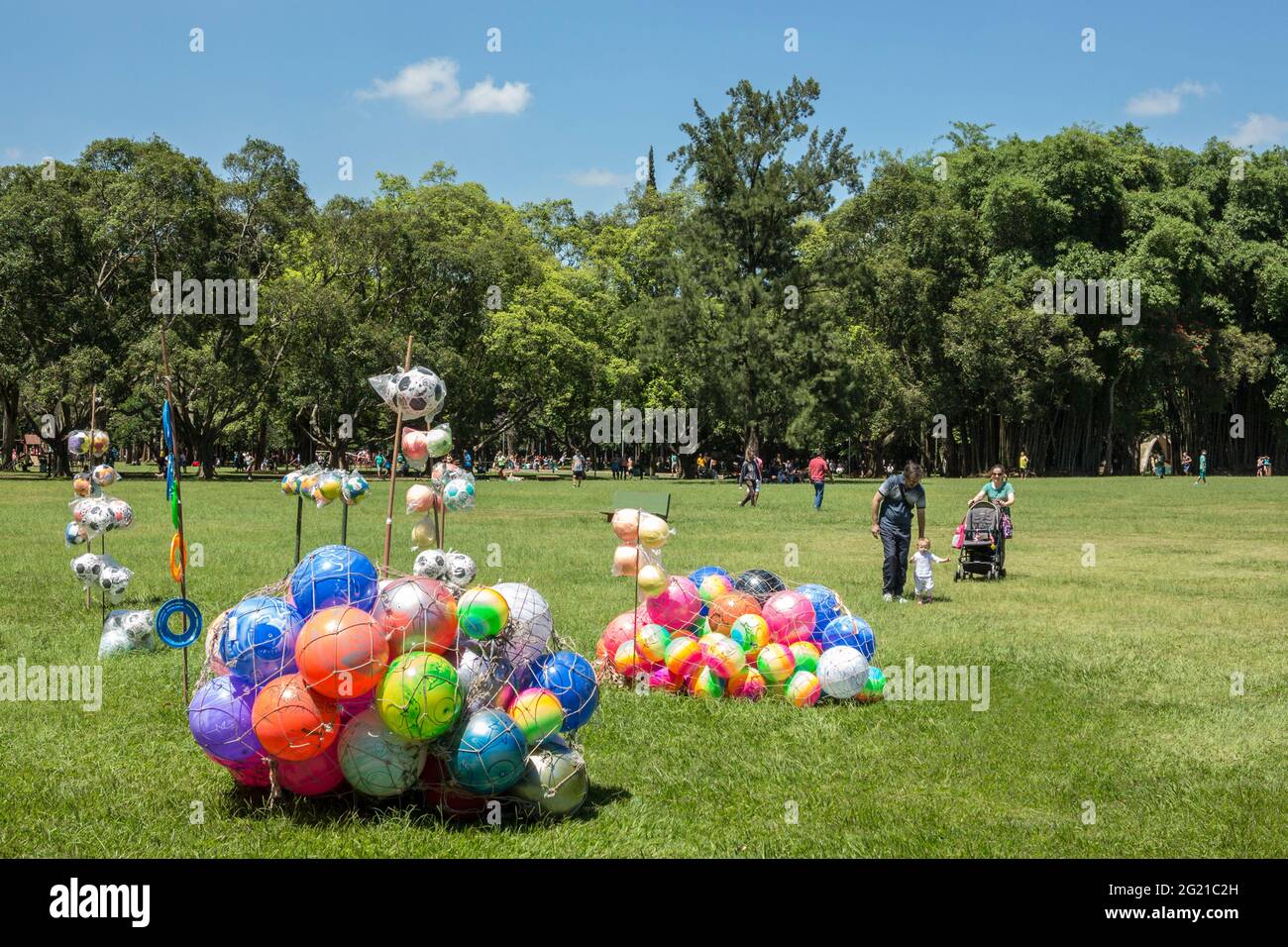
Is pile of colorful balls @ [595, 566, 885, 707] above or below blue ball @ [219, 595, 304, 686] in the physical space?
below

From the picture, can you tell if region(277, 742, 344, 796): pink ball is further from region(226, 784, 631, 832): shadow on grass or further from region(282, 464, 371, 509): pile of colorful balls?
region(282, 464, 371, 509): pile of colorful balls

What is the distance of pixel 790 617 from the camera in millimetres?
9570

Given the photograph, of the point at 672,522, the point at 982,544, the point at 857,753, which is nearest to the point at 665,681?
the point at 857,753

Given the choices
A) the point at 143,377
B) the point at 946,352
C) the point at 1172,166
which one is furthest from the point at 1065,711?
the point at 1172,166

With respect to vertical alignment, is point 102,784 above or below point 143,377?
below

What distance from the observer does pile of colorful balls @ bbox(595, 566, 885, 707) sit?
350 inches

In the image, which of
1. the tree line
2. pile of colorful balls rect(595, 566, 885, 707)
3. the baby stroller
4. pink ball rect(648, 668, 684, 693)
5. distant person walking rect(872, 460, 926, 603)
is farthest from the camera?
the tree line

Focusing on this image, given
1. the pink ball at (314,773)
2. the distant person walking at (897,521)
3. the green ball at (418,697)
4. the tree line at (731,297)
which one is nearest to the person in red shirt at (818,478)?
the distant person walking at (897,521)

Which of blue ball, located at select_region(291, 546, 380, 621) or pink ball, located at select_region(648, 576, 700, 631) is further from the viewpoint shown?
pink ball, located at select_region(648, 576, 700, 631)

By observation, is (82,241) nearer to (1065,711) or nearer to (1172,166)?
(1065,711)

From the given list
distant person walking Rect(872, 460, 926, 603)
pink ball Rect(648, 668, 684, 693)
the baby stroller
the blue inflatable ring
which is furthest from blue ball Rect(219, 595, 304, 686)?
the baby stroller

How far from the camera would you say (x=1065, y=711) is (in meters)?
8.64

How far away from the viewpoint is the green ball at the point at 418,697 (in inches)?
226

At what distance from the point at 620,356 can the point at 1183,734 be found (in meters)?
58.8
